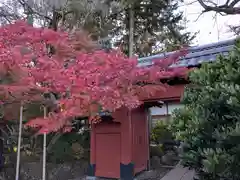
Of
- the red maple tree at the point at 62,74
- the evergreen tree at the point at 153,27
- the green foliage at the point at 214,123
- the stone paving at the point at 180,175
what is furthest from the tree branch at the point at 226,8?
the green foliage at the point at 214,123

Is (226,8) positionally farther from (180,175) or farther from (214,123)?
(214,123)

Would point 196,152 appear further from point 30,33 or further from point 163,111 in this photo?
point 163,111

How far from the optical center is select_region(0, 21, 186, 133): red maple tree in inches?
165

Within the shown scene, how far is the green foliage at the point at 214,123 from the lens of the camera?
216 centimetres

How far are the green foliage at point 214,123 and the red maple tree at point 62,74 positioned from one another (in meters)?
1.78

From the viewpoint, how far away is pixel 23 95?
15.0ft

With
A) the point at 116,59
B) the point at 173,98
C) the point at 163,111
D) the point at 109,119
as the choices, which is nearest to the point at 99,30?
the point at 163,111

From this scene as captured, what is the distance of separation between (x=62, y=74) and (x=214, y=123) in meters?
2.58

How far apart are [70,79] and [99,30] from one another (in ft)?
27.9

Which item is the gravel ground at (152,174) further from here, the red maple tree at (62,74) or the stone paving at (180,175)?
the red maple tree at (62,74)

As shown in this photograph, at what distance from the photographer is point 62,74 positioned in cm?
416

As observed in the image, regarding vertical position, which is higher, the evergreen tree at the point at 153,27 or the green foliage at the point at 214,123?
the evergreen tree at the point at 153,27

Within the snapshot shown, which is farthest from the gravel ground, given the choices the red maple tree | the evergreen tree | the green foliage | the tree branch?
the evergreen tree

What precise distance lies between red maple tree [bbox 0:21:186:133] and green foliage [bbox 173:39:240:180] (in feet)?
5.84
